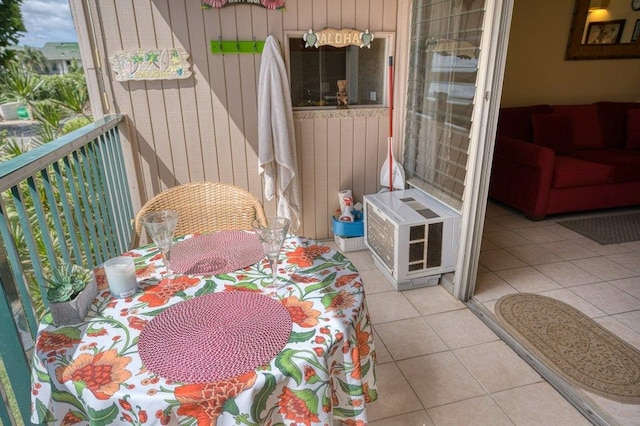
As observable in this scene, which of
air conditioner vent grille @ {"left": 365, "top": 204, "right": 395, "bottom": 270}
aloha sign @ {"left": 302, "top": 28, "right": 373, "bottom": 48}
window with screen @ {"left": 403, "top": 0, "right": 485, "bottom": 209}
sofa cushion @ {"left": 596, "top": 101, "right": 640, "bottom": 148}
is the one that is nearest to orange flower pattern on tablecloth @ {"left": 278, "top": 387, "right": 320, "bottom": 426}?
air conditioner vent grille @ {"left": 365, "top": 204, "right": 395, "bottom": 270}

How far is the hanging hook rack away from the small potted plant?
78.4 inches

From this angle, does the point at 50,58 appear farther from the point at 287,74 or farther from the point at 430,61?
the point at 430,61

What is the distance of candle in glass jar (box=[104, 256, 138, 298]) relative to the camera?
1075mm

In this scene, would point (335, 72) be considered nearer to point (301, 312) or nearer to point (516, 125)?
point (516, 125)

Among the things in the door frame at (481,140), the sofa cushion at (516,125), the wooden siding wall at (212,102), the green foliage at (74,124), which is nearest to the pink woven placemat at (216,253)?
the door frame at (481,140)

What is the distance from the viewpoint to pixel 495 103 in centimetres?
205

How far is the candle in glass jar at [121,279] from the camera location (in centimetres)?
108

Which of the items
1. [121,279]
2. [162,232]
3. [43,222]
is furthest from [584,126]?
[43,222]

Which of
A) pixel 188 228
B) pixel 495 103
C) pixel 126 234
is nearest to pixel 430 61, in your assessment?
pixel 495 103

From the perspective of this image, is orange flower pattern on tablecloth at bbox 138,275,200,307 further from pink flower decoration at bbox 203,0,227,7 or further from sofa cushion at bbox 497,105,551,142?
sofa cushion at bbox 497,105,551,142

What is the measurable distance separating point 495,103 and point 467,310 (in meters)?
1.19

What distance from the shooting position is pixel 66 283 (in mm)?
996

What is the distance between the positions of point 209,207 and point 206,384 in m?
1.16

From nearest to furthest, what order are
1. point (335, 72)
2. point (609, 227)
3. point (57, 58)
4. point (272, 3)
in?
1. point (272, 3)
2. point (335, 72)
3. point (609, 227)
4. point (57, 58)
